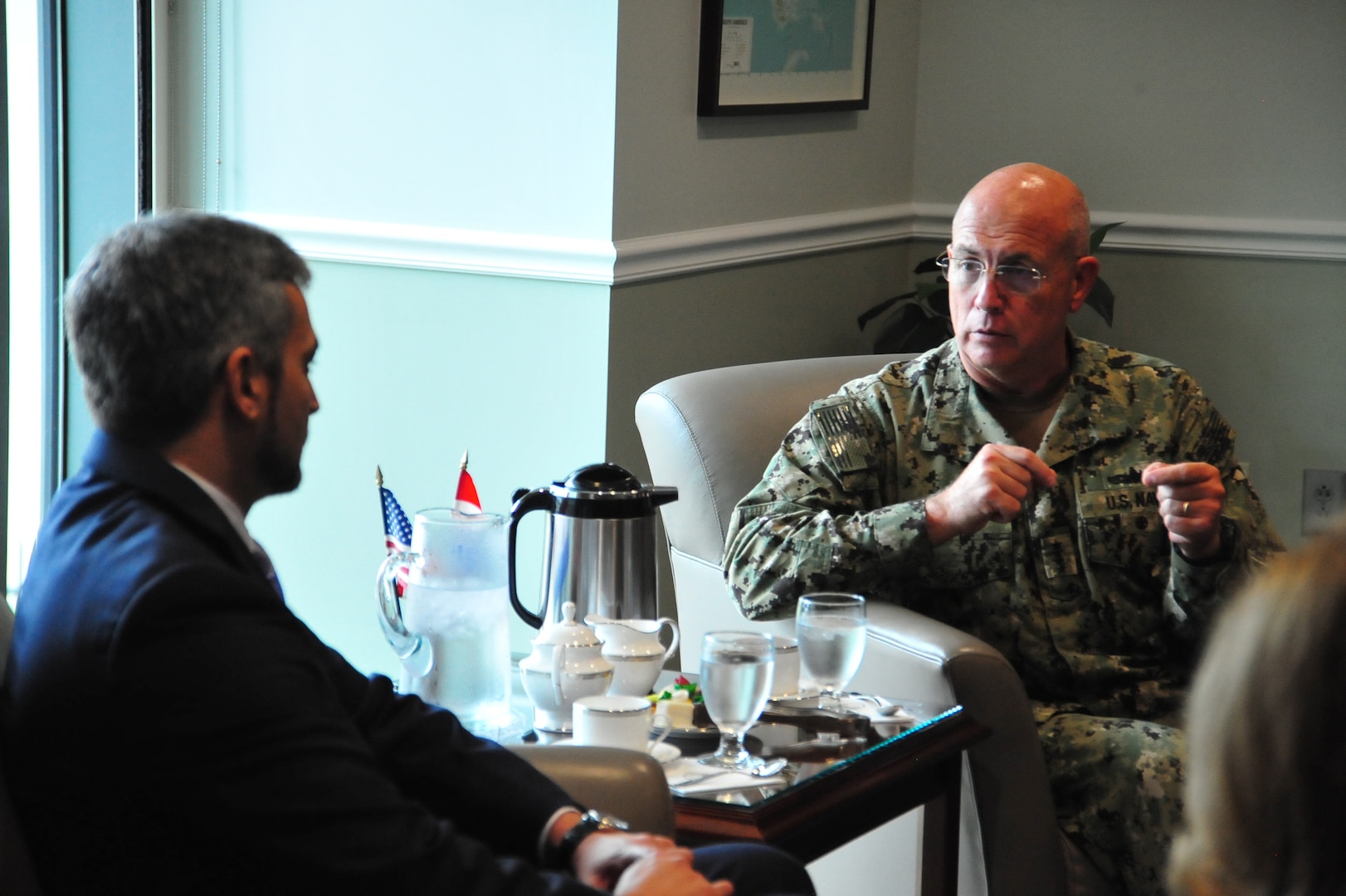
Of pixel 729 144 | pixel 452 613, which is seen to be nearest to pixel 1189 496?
pixel 452 613

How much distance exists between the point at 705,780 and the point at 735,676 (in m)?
0.13

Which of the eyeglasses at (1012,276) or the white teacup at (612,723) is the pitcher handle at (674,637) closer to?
the white teacup at (612,723)

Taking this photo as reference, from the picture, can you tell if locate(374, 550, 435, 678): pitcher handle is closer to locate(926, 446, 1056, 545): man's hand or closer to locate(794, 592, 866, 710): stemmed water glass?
locate(794, 592, 866, 710): stemmed water glass

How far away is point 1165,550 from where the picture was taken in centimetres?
213

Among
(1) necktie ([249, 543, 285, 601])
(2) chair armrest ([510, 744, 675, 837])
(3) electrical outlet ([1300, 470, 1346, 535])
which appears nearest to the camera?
(1) necktie ([249, 543, 285, 601])

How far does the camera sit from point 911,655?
6.23 ft

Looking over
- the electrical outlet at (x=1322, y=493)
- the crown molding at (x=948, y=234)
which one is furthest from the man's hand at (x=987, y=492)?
the electrical outlet at (x=1322, y=493)

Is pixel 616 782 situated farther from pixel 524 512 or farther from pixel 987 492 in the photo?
pixel 987 492

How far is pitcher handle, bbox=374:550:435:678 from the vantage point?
1720 millimetres

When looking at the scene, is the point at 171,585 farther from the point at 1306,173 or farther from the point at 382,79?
the point at 1306,173

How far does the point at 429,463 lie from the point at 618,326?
51cm

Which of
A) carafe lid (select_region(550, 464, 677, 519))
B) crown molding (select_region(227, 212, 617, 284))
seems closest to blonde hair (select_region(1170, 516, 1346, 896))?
carafe lid (select_region(550, 464, 677, 519))

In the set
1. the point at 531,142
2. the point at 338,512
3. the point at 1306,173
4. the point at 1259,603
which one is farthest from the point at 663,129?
the point at 1259,603

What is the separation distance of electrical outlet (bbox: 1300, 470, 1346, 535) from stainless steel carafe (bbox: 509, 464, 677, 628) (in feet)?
7.93
